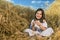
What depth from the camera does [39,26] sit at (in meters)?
1.74

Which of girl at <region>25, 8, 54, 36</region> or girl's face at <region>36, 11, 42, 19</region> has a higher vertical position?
girl's face at <region>36, 11, 42, 19</region>

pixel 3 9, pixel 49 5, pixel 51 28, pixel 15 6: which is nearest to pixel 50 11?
pixel 49 5

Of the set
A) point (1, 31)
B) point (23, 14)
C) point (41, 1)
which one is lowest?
point (1, 31)

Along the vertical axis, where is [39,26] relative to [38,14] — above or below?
below

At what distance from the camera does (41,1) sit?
1760 millimetres

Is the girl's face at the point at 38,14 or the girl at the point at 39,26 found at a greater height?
the girl's face at the point at 38,14

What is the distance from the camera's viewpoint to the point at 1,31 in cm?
169

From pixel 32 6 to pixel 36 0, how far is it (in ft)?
0.23

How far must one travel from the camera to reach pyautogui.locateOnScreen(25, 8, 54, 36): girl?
1.72 meters

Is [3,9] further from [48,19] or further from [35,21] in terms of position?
[48,19]

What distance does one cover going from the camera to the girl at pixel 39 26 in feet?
5.64

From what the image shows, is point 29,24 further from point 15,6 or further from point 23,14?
point 15,6

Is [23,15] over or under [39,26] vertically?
over

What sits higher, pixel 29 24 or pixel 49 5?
pixel 49 5
